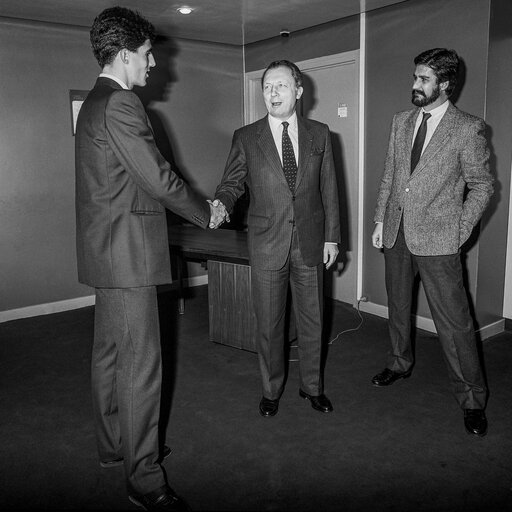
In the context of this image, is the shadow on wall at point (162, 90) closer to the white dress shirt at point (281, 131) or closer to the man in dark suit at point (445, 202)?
the white dress shirt at point (281, 131)

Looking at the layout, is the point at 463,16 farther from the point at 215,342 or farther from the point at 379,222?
the point at 215,342

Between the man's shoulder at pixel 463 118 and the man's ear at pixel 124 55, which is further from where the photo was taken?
the man's shoulder at pixel 463 118

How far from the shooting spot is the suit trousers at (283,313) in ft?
8.97

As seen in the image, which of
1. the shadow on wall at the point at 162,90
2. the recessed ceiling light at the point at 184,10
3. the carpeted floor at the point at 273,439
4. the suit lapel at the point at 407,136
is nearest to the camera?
the carpeted floor at the point at 273,439

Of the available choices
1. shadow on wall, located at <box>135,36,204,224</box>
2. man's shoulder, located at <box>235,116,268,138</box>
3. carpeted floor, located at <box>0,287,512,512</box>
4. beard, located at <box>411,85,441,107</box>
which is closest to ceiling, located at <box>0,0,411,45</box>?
shadow on wall, located at <box>135,36,204,224</box>

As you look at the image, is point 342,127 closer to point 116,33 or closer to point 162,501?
point 116,33

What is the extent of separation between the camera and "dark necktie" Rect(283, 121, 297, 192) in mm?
2666

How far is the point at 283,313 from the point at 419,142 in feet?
3.67

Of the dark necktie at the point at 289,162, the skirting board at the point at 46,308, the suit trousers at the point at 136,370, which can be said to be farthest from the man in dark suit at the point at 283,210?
the skirting board at the point at 46,308

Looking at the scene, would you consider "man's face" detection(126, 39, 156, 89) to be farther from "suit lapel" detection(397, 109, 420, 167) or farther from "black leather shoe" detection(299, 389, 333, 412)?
"black leather shoe" detection(299, 389, 333, 412)

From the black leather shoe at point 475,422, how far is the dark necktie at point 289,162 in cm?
143

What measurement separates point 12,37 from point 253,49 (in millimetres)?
2259

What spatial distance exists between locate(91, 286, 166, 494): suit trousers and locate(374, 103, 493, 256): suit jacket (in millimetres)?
1403

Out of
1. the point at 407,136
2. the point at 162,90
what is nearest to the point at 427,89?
the point at 407,136
